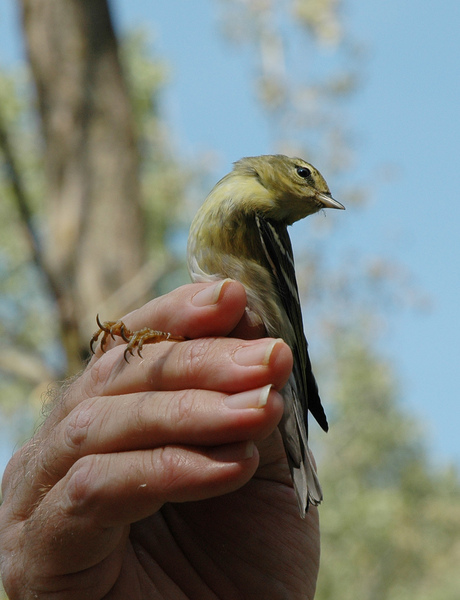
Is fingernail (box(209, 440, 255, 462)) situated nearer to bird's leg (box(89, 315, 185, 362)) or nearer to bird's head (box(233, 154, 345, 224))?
bird's leg (box(89, 315, 185, 362))

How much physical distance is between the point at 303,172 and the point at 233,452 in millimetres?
1911

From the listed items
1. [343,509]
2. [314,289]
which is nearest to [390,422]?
[343,509]

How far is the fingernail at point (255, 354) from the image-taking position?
183 cm

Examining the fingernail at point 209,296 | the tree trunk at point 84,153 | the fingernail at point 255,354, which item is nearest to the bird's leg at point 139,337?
the fingernail at point 209,296

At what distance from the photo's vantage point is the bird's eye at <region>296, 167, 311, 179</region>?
11.1 ft

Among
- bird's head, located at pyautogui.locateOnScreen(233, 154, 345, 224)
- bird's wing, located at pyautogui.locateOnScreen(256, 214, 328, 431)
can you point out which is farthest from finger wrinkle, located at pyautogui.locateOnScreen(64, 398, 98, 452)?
bird's head, located at pyautogui.locateOnScreen(233, 154, 345, 224)

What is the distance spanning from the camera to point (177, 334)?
207 centimetres

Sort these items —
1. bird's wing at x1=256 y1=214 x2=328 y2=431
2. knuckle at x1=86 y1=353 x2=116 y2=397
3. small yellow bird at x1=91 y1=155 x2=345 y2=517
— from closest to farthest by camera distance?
knuckle at x1=86 y1=353 x2=116 y2=397 → small yellow bird at x1=91 y1=155 x2=345 y2=517 → bird's wing at x1=256 y1=214 x2=328 y2=431

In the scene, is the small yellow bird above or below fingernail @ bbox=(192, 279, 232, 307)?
below

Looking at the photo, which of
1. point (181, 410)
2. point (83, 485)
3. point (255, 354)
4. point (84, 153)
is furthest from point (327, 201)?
point (84, 153)

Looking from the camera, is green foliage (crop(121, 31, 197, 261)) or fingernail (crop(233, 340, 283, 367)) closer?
fingernail (crop(233, 340, 283, 367))

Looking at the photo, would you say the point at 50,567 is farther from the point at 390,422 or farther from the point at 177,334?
the point at 390,422

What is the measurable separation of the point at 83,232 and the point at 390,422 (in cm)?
2226

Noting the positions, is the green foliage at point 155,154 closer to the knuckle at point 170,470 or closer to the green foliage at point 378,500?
the green foliage at point 378,500
